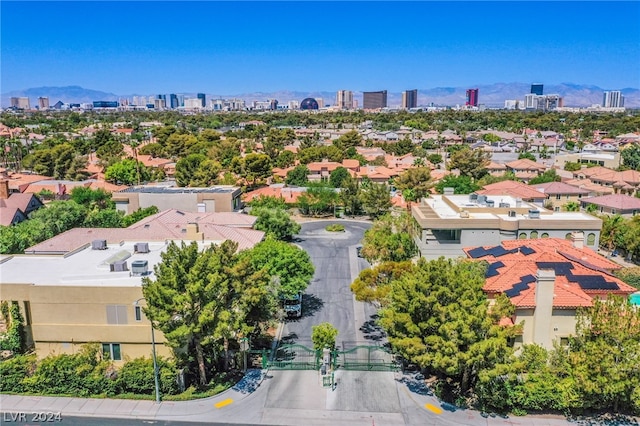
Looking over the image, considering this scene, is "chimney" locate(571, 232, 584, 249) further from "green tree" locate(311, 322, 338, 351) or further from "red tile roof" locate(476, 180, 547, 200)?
"red tile roof" locate(476, 180, 547, 200)

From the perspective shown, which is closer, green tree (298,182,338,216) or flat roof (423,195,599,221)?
flat roof (423,195,599,221)

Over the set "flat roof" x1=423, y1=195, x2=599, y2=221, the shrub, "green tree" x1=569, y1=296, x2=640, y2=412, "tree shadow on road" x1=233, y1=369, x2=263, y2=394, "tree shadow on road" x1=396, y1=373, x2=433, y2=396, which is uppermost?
"flat roof" x1=423, y1=195, x2=599, y2=221

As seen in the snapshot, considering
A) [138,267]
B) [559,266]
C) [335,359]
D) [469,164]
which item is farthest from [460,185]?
[138,267]

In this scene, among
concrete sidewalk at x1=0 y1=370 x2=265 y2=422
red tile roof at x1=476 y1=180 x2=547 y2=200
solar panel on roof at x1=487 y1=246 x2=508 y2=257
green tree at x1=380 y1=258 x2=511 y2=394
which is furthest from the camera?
red tile roof at x1=476 y1=180 x2=547 y2=200

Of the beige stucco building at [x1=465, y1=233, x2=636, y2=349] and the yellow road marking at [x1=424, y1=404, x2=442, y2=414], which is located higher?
the beige stucco building at [x1=465, y1=233, x2=636, y2=349]

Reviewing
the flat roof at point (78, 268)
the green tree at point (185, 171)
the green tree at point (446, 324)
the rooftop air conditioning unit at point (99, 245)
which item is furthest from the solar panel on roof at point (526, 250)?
the green tree at point (185, 171)

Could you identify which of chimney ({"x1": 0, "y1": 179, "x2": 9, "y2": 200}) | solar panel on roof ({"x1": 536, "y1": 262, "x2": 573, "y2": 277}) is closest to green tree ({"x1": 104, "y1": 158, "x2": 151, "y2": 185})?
chimney ({"x1": 0, "y1": 179, "x2": 9, "y2": 200})

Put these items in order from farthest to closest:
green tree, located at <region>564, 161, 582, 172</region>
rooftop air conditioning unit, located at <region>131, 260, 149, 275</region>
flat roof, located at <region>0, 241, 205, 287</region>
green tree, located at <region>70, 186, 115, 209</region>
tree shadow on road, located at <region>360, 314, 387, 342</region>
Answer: green tree, located at <region>564, 161, 582, 172</region>
green tree, located at <region>70, 186, 115, 209</region>
tree shadow on road, located at <region>360, 314, 387, 342</region>
rooftop air conditioning unit, located at <region>131, 260, 149, 275</region>
flat roof, located at <region>0, 241, 205, 287</region>
